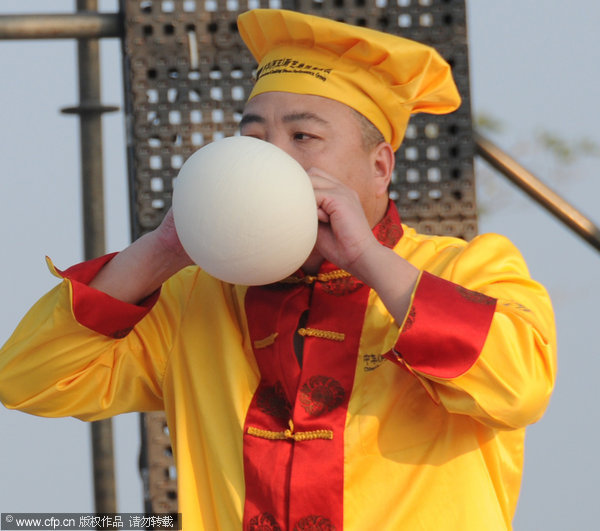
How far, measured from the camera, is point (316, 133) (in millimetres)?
1775

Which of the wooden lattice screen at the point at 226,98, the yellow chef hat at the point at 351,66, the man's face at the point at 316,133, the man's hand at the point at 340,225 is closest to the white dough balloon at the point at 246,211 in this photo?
the man's hand at the point at 340,225

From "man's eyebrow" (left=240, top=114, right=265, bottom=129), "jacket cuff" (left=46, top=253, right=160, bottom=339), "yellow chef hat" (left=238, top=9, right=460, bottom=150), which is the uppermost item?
"yellow chef hat" (left=238, top=9, right=460, bottom=150)

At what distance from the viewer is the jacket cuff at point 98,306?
1746 mm

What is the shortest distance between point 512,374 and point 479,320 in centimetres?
9

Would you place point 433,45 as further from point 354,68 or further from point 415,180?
point 354,68

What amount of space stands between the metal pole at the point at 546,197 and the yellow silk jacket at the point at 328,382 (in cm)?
63

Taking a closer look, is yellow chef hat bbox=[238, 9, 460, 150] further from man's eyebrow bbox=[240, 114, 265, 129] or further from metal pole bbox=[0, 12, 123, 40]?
metal pole bbox=[0, 12, 123, 40]

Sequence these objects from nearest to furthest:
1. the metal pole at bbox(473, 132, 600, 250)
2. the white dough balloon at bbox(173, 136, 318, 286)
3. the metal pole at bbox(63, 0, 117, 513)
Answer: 1. the white dough balloon at bbox(173, 136, 318, 286)
2. the metal pole at bbox(473, 132, 600, 250)
3. the metal pole at bbox(63, 0, 117, 513)

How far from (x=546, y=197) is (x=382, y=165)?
2.36 feet

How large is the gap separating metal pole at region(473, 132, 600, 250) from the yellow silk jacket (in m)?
0.63

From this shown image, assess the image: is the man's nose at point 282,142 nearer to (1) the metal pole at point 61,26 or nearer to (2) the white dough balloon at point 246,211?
(2) the white dough balloon at point 246,211

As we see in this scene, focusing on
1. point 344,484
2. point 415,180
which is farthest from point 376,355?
point 415,180

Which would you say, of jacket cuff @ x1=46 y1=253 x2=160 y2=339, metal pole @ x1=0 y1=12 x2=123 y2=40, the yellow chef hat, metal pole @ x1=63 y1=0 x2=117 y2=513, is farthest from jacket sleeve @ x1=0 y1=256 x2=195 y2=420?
metal pole @ x1=0 y1=12 x2=123 y2=40

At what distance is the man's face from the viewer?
69.5 inches
